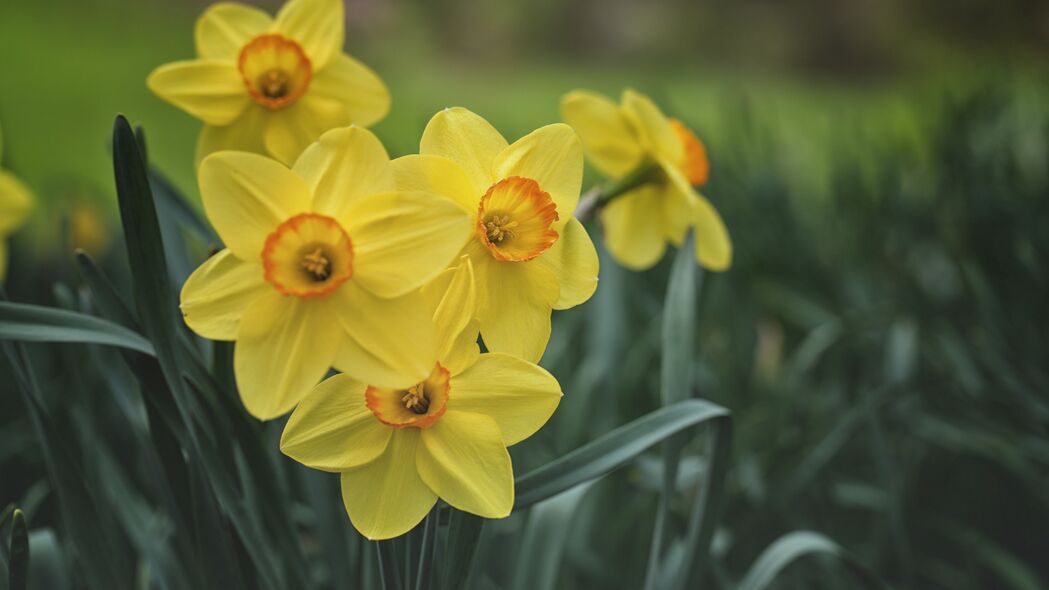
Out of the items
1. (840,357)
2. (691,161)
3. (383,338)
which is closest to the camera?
(383,338)

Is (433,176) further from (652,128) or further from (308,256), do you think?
(652,128)

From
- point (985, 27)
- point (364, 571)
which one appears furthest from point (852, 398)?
point (985, 27)

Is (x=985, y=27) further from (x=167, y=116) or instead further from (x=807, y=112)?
(x=167, y=116)

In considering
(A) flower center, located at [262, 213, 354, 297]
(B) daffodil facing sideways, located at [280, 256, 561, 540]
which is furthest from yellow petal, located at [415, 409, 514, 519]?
(A) flower center, located at [262, 213, 354, 297]

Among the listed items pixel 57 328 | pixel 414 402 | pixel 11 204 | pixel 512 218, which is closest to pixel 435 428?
pixel 414 402

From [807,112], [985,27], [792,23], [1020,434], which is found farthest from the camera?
[792,23]

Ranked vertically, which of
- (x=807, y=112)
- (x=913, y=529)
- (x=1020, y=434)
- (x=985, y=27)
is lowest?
(x=913, y=529)

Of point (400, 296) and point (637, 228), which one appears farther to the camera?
point (637, 228)
